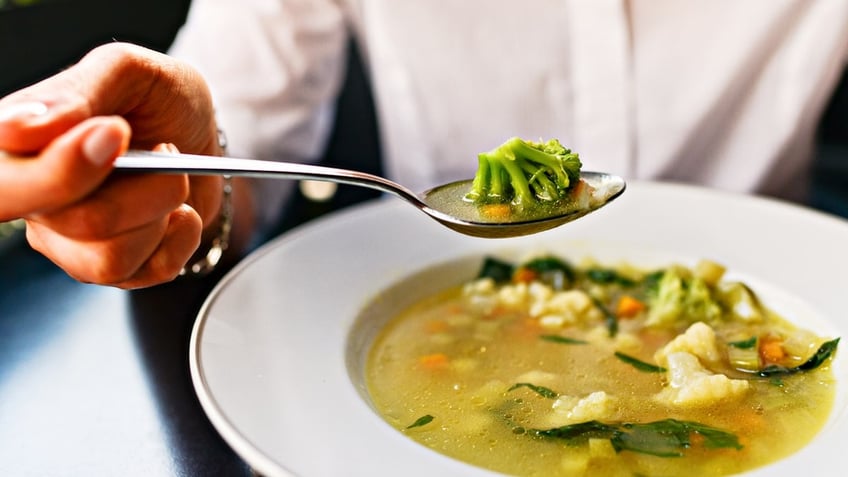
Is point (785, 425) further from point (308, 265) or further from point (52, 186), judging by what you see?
point (52, 186)

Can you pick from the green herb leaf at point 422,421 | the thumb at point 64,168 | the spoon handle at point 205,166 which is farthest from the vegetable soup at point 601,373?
the thumb at point 64,168

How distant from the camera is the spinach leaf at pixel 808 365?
1.22 metres

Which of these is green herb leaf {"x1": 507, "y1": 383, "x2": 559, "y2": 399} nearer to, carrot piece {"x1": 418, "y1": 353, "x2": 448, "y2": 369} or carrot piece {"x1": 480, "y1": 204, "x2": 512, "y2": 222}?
carrot piece {"x1": 418, "y1": 353, "x2": 448, "y2": 369}

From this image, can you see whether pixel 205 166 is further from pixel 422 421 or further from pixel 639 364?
pixel 639 364

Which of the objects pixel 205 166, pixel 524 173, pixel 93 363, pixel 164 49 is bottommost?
pixel 93 363

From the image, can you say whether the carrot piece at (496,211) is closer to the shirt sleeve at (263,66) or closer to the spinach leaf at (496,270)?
the spinach leaf at (496,270)

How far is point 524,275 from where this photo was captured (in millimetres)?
1582

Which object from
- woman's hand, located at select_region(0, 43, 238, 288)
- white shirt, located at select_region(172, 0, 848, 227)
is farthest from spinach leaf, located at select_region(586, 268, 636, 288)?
woman's hand, located at select_region(0, 43, 238, 288)

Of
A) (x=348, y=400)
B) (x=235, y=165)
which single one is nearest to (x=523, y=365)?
(x=348, y=400)

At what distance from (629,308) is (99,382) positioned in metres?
0.96

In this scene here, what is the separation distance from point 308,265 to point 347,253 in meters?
0.10

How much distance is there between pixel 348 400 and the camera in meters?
1.10

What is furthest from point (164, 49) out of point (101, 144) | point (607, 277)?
point (101, 144)

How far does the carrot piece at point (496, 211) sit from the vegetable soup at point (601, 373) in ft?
0.88
